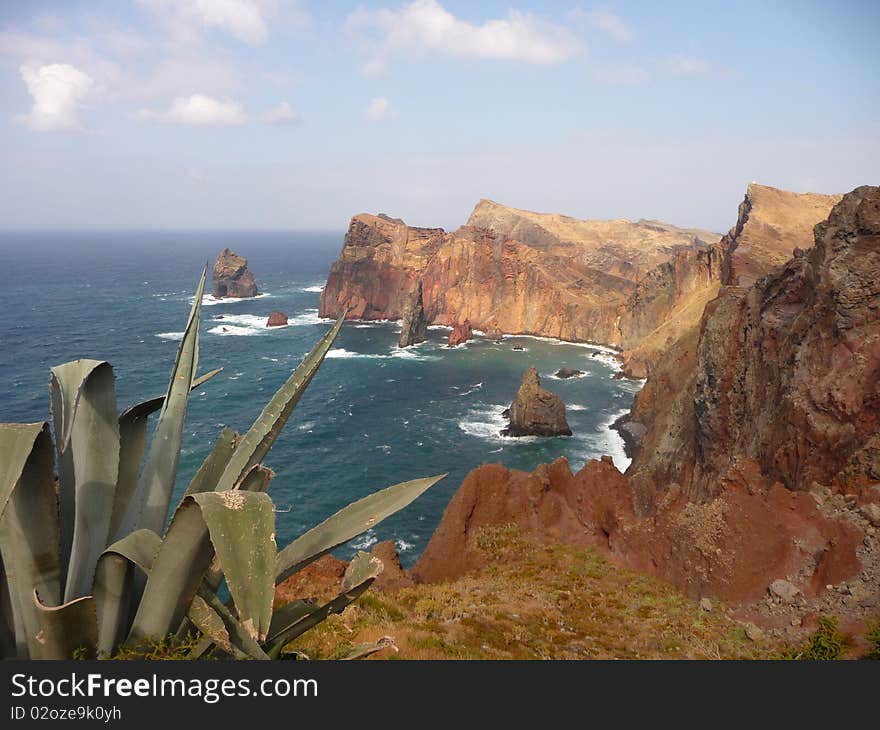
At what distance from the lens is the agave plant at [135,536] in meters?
2.99

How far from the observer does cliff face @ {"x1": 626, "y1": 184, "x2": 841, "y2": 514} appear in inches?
1156

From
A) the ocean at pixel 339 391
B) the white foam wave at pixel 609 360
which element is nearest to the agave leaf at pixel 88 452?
the ocean at pixel 339 391

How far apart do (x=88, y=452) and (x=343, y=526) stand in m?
1.88

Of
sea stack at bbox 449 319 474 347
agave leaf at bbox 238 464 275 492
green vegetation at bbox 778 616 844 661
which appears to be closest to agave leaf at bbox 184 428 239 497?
agave leaf at bbox 238 464 275 492

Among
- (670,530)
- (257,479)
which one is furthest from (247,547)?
(670,530)

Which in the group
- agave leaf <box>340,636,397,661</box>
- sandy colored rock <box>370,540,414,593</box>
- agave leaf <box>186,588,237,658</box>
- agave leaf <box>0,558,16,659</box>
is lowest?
sandy colored rock <box>370,540,414,593</box>

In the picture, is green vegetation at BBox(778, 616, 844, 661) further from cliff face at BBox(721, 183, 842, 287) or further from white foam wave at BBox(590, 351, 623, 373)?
white foam wave at BBox(590, 351, 623, 373)

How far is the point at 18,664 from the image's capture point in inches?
112

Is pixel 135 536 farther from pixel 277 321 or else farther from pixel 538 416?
pixel 277 321

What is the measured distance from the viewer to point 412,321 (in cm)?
8675

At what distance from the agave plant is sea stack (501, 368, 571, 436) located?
47.0 meters

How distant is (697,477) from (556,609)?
17.7 metres

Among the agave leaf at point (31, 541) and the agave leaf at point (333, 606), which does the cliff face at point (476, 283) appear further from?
the agave leaf at point (31, 541)

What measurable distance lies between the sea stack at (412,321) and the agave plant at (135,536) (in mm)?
80808
